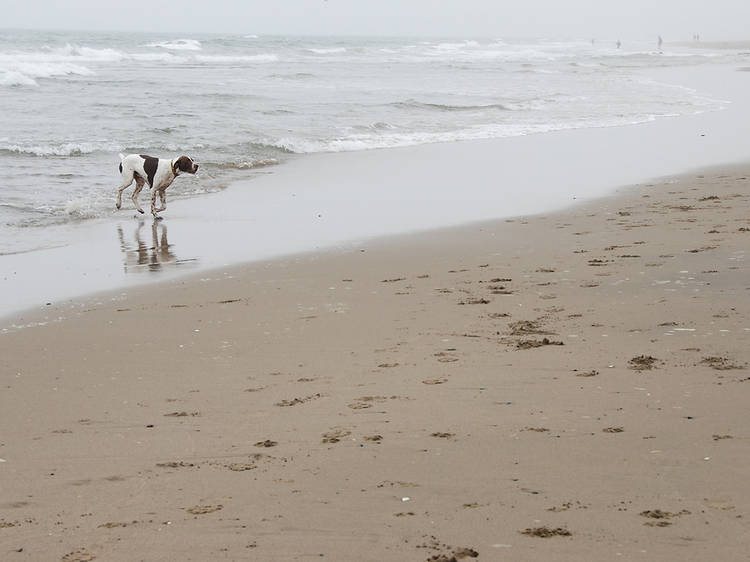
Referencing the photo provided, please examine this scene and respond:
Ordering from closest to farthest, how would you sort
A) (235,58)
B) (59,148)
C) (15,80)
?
(59,148) → (15,80) → (235,58)

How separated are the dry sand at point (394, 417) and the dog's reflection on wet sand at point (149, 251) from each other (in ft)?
2.85

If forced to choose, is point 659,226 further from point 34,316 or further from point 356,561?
point 356,561

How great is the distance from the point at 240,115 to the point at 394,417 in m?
16.7

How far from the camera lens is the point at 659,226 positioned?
336 inches

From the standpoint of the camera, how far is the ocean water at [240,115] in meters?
12.5

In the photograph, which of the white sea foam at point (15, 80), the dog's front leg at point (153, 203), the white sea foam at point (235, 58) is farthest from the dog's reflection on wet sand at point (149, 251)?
the white sea foam at point (235, 58)

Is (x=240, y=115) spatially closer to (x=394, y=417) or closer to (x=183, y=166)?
(x=183, y=166)

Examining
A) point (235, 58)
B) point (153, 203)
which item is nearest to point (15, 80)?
point (153, 203)

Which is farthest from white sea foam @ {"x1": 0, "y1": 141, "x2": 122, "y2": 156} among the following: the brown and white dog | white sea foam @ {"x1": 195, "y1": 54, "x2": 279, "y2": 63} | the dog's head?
white sea foam @ {"x1": 195, "y1": 54, "x2": 279, "y2": 63}

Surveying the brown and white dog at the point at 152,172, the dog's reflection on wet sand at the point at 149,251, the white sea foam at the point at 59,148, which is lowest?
the dog's reflection on wet sand at the point at 149,251

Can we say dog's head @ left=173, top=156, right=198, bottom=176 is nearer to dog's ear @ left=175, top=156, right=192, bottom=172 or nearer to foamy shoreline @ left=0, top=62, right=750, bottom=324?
dog's ear @ left=175, top=156, right=192, bottom=172

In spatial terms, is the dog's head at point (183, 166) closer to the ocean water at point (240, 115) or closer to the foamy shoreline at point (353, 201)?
the foamy shoreline at point (353, 201)

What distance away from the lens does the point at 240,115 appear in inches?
786

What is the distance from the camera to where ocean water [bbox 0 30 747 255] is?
1246 cm
